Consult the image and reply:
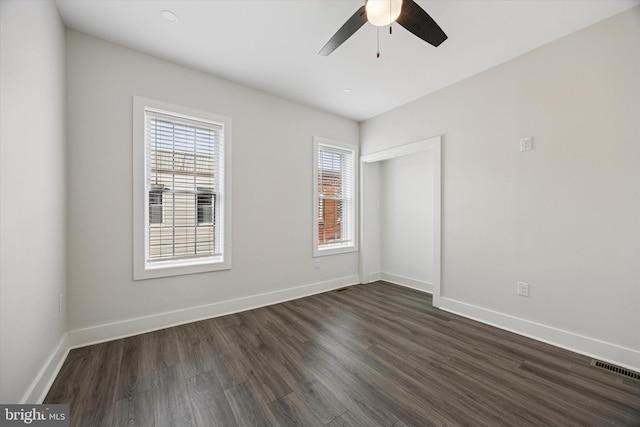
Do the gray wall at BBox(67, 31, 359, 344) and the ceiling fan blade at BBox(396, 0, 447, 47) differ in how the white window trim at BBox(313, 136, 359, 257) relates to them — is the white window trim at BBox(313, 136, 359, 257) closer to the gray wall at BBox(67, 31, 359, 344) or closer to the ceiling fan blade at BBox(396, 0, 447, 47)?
the gray wall at BBox(67, 31, 359, 344)

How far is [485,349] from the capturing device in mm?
2357

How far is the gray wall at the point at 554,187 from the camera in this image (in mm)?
2127

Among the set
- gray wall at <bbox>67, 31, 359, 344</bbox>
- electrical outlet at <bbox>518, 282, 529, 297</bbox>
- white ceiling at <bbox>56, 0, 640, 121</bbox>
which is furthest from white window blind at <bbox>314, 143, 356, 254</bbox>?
electrical outlet at <bbox>518, 282, 529, 297</bbox>

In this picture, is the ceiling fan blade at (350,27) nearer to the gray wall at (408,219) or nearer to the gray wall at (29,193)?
the gray wall at (29,193)

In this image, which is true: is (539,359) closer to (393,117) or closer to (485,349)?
(485,349)

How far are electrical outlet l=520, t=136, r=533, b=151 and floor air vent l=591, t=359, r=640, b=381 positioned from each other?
2.03 meters

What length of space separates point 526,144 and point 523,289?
1.55 m

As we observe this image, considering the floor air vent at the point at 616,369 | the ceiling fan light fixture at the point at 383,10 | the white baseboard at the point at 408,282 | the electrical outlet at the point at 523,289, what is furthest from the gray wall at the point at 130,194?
the floor air vent at the point at 616,369

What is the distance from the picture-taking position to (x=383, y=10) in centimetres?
157

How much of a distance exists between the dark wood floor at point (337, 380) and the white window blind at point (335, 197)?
1766mm

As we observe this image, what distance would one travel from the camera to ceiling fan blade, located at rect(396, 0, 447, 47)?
1.56m

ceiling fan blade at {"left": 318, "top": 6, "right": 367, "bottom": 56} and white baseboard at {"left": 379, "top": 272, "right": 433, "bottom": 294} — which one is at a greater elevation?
ceiling fan blade at {"left": 318, "top": 6, "right": 367, "bottom": 56}

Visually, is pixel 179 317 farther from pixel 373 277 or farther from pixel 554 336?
pixel 554 336

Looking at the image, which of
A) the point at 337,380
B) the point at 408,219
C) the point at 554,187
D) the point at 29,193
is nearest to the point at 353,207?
the point at 408,219
